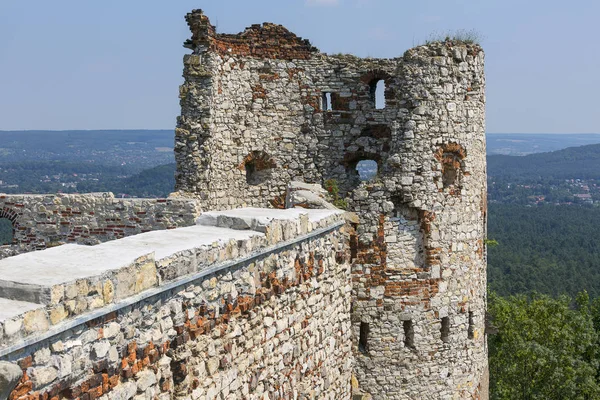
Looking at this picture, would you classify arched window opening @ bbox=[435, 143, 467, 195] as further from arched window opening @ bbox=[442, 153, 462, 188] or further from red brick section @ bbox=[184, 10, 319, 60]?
red brick section @ bbox=[184, 10, 319, 60]

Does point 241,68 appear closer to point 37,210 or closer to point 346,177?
point 346,177

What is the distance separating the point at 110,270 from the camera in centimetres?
510

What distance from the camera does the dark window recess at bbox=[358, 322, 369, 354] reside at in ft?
39.4

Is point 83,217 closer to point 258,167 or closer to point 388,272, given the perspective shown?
point 258,167

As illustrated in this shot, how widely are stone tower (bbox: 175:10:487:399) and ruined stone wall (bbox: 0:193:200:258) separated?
135cm

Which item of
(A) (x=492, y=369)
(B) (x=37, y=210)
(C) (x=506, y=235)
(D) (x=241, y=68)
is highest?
(D) (x=241, y=68)

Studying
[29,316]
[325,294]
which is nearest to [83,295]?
[29,316]

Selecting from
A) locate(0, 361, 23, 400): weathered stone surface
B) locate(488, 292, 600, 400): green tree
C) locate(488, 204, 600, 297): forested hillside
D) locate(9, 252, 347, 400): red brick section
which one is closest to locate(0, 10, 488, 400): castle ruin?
locate(9, 252, 347, 400): red brick section

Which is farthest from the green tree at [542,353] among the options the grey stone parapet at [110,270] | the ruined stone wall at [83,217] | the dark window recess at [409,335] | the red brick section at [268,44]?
the grey stone parapet at [110,270]

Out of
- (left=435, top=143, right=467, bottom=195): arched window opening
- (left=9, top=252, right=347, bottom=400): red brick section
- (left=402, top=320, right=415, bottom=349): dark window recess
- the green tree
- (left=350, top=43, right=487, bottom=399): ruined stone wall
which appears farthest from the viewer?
the green tree

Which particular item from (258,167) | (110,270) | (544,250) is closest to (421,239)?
(258,167)

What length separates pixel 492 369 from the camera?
82.7ft

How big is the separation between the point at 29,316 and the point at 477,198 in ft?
31.4

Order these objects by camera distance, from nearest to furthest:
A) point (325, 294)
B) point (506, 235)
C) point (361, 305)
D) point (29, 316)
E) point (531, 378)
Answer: point (29, 316)
point (325, 294)
point (361, 305)
point (531, 378)
point (506, 235)
